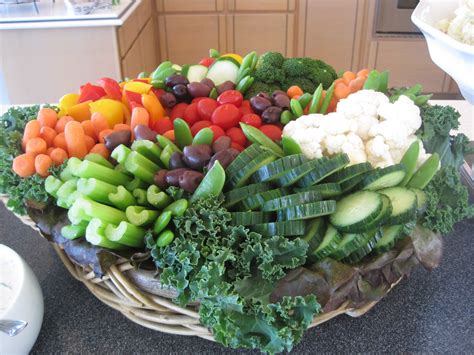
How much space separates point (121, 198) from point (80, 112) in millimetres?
349

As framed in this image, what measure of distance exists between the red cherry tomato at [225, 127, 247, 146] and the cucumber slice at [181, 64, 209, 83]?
11.5 inches

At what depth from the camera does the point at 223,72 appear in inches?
46.4

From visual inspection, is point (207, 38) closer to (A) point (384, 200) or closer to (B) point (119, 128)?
(B) point (119, 128)

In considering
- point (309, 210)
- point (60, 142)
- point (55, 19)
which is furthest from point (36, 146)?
point (55, 19)

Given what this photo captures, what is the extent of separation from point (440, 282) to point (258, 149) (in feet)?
1.30

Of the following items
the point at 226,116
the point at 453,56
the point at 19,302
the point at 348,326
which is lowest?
the point at 348,326

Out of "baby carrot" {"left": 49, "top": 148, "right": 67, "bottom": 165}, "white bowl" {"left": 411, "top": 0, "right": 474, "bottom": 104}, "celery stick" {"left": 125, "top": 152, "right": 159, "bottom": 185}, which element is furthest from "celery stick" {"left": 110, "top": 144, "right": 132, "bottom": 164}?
"white bowl" {"left": 411, "top": 0, "right": 474, "bottom": 104}

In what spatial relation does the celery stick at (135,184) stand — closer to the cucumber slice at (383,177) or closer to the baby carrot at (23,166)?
the baby carrot at (23,166)

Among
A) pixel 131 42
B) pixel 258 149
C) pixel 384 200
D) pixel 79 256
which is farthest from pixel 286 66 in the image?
pixel 131 42

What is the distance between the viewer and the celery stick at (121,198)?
0.70 m

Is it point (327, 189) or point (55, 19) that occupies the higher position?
point (327, 189)

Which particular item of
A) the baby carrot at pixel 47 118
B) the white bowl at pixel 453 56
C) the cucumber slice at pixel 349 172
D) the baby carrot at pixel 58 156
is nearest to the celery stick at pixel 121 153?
the baby carrot at pixel 58 156

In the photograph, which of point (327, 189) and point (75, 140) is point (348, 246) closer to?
point (327, 189)

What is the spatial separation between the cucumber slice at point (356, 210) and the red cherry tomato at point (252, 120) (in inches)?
11.4
